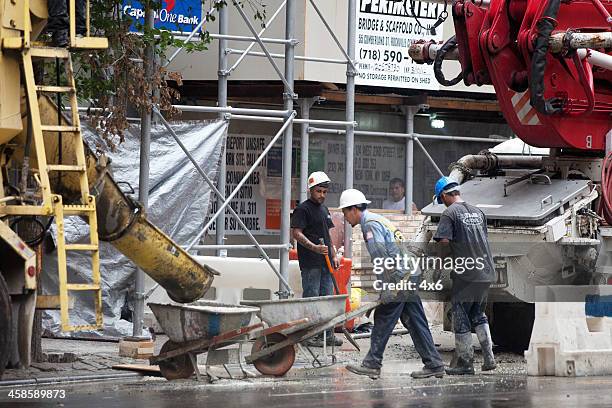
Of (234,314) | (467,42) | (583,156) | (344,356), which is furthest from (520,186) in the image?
(234,314)

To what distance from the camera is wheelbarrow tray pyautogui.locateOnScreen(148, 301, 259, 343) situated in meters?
11.2

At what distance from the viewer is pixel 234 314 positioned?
11336 mm

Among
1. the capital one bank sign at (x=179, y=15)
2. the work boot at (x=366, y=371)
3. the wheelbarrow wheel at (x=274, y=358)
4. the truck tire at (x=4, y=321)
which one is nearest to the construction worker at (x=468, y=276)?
the work boot at (x=366, y=371)

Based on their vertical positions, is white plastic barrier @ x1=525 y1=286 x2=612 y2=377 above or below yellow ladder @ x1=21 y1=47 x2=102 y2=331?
below

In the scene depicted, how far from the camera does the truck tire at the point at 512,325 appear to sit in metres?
13.8

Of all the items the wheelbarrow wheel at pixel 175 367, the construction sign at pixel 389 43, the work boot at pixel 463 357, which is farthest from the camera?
the construction sign at pixel 389 43

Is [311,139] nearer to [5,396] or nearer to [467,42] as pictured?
[467,42]

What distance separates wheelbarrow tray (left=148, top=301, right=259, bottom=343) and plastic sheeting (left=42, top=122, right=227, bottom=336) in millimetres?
3395

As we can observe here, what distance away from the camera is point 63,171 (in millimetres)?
9828

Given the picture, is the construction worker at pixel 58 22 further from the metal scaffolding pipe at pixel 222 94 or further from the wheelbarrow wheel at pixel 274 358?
the metal scaffolding pipe at pixel 222 94

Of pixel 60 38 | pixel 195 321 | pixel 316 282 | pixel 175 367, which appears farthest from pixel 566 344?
pixel 60 38

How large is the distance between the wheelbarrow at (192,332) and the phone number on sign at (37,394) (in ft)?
3.35

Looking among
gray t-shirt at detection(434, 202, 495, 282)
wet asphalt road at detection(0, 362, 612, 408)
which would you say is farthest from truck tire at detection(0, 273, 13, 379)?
gray t-shirt at detection(434, 202, 495, 282)

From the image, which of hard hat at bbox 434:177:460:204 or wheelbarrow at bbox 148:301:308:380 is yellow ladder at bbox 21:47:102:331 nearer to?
wheelbarrow at bbox 148:301:308:380
